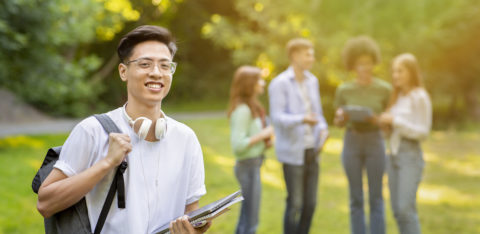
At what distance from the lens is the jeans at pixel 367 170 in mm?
5254

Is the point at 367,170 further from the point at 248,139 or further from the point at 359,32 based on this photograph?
the point at 359,32

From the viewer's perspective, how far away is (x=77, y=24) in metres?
12.3

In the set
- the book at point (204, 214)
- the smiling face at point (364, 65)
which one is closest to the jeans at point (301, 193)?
the smiling face at point (364, 65)

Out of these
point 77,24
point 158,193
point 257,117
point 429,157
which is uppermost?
point 77,24

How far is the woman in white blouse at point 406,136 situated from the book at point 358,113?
0.14 meters

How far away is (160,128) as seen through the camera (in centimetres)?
214

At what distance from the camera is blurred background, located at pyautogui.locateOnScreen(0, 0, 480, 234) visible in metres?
8.47

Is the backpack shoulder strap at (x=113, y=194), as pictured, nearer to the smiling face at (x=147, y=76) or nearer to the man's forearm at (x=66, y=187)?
the man's forearm at (x=66, y=187)

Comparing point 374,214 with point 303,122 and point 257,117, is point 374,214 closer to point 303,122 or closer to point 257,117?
point 303,122

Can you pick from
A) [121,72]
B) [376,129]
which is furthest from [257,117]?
[121,72]

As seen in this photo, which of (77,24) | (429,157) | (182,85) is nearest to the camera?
(77,24)

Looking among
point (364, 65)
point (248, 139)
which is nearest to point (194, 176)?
point (248, 139)

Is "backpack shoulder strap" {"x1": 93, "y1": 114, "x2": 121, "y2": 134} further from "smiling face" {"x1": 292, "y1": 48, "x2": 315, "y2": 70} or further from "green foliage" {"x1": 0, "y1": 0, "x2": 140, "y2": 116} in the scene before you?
"green foliage" {"x1": 0, "y1": 0, "x2": 140, "y2": 116}

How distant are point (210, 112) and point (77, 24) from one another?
13.0 metres
